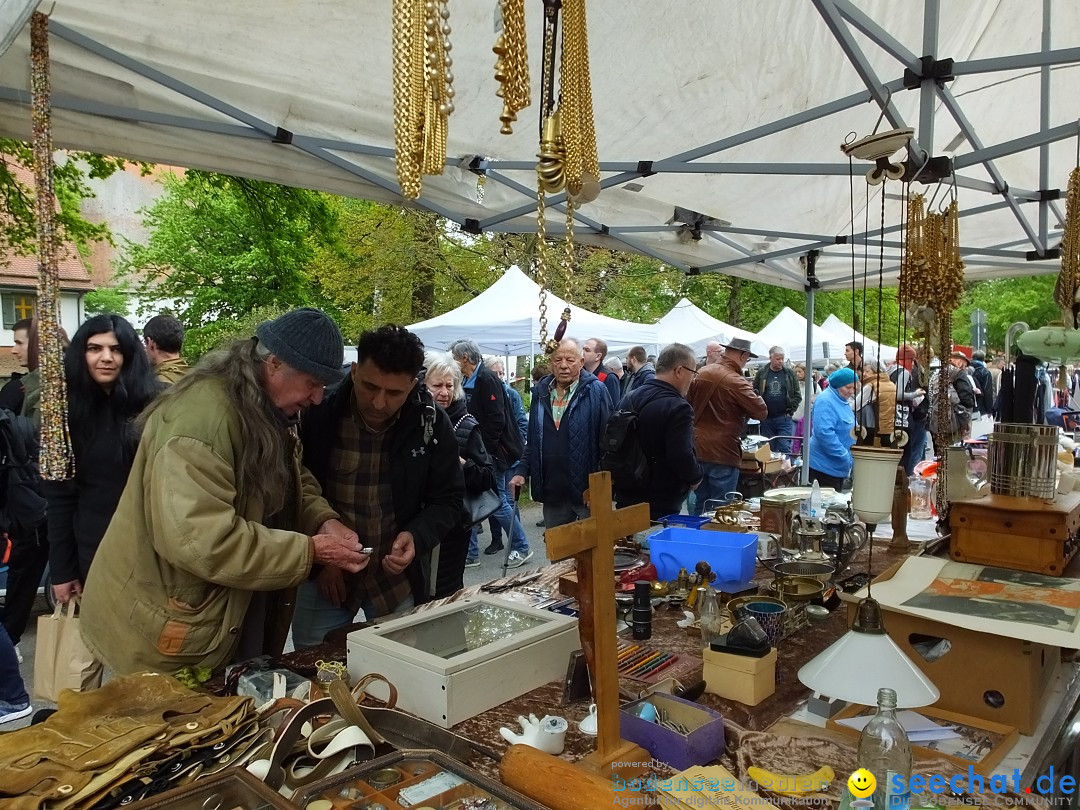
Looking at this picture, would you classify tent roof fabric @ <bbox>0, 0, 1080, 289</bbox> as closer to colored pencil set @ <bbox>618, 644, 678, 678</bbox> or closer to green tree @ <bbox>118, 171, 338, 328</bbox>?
colored pencil set @ <bbox>618, 644, 678, 678</bbox>

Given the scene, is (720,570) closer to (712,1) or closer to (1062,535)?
(1062,535)

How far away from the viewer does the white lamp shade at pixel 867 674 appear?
121 centimetres

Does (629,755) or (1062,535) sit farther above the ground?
(1062,535)

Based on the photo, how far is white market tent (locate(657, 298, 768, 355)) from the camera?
11.5 m

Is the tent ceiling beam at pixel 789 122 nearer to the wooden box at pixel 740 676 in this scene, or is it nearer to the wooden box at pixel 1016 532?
the wooden box at pixel 1016 532

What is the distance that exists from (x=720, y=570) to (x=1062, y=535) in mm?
983

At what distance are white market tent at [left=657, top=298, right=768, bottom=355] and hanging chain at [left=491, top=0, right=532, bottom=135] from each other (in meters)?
10.0

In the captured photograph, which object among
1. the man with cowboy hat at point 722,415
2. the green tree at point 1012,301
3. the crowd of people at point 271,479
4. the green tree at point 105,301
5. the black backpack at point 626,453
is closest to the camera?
the crowd of people at point 271,479

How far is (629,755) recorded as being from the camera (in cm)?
Result: 130

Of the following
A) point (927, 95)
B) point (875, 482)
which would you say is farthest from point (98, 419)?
point (927, 95)

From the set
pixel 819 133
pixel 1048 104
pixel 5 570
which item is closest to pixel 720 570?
pixel 819 133

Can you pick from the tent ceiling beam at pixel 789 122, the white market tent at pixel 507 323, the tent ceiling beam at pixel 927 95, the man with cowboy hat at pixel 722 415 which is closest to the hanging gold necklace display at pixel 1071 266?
the tent ceiling beam at pixel 927 95

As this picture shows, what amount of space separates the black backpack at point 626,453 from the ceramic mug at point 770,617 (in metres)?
2.27

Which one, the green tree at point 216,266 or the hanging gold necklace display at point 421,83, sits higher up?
the green tree at point 216,266
